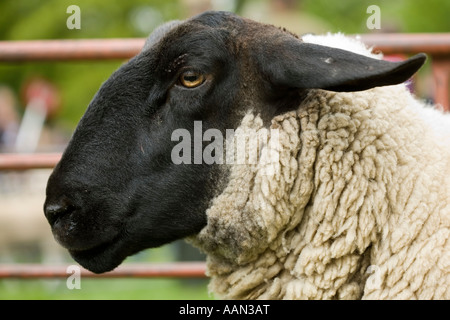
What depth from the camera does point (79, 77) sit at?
60.6ft

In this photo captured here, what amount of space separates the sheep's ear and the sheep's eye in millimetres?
235

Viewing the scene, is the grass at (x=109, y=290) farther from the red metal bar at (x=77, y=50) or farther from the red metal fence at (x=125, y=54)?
the red metal bar at (x=77, y=50)

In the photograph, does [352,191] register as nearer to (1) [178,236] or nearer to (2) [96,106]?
(1) [178,236]

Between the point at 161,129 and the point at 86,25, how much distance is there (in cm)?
1875

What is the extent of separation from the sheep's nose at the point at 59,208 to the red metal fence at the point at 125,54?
120cm

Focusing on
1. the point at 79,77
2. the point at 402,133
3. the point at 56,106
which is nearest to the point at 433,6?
the point at 79,77

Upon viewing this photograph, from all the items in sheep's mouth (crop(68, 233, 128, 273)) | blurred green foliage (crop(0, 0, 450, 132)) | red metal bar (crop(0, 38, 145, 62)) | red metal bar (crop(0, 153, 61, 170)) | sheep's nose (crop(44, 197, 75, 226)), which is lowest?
sheep's mouth (crop(68, 233, 128, 273))

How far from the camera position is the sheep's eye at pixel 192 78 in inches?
102

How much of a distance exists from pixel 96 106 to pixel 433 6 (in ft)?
63.6

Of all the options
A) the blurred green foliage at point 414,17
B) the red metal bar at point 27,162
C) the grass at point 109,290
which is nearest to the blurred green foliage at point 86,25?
the blurred green foliage at point 414,17

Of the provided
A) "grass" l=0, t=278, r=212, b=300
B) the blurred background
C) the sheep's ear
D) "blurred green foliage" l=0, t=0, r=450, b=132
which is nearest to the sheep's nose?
the sheep's ear

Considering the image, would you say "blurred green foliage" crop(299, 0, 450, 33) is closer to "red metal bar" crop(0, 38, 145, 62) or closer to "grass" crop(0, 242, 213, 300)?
"grass" crop(0, 242, 213, 300)

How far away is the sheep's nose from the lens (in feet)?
8.69

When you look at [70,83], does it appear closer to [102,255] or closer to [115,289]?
[115,289]
